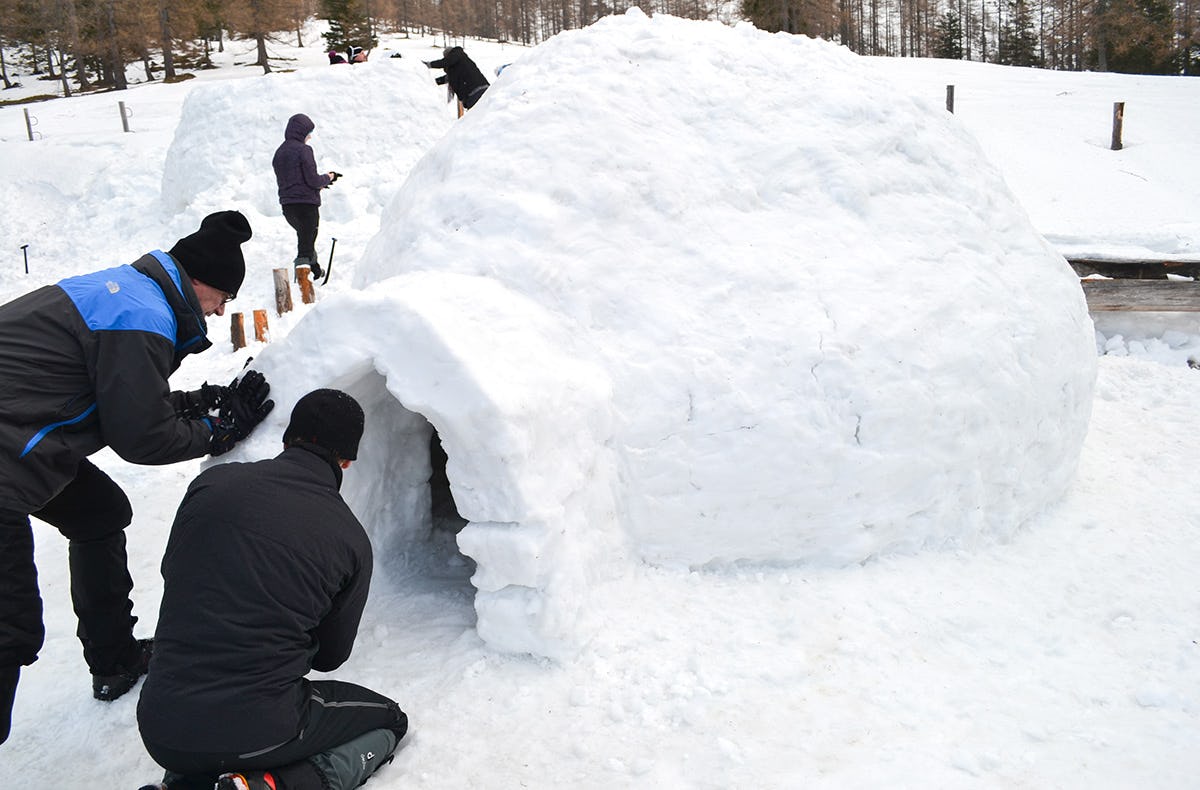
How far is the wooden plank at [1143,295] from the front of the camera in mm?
7367

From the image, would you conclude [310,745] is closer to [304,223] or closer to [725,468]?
[725,468]

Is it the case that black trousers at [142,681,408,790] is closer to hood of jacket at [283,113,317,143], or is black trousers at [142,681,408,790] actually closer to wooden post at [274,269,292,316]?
wooden post at [274,269,292,316]

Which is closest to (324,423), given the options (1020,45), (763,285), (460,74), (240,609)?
(240,609)

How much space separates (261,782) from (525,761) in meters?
0.87

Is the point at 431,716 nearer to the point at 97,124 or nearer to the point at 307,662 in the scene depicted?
the point at 307,662

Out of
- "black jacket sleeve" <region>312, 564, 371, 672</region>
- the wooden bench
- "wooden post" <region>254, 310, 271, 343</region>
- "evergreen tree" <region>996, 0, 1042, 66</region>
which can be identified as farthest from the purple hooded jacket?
"evergreen tree" <region>996, 0, 1042, 66</region>

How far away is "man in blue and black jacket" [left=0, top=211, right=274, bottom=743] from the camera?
2.59 meters

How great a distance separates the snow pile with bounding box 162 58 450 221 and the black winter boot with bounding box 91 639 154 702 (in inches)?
359

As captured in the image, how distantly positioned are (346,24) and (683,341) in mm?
31005

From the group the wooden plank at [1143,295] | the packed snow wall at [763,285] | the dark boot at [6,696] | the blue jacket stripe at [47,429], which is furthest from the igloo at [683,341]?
the wooden plank at [1143,295]

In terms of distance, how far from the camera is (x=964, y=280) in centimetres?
411

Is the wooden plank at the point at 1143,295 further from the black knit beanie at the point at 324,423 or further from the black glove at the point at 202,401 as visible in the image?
the black glove at the point at 202,401

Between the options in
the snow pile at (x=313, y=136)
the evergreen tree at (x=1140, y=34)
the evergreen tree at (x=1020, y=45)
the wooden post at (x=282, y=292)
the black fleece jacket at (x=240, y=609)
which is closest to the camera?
the black fleece jacket at (x=240, y=609)

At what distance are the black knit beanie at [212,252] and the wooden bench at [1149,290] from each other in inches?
268
